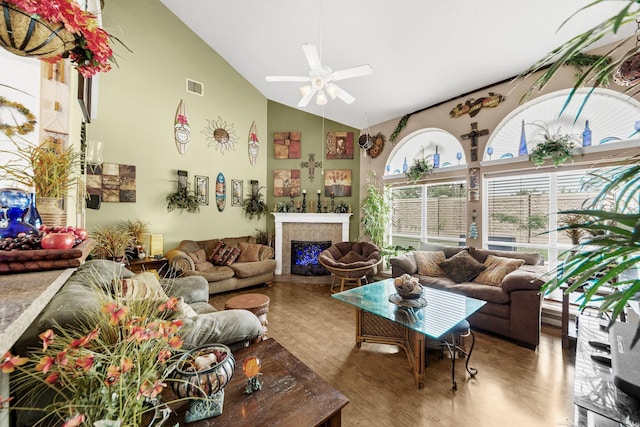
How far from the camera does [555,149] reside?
3035mm

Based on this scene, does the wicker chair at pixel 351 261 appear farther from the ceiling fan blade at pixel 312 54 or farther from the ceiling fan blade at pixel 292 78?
the ceiling fan blade at pixel 312 54

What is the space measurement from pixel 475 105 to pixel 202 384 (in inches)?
182

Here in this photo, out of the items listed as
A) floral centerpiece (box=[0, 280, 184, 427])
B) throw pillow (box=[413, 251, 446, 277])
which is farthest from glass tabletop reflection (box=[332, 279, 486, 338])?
floral centerpiece (box=[0, 280, 184, 427])

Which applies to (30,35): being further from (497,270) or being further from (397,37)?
(497,270)

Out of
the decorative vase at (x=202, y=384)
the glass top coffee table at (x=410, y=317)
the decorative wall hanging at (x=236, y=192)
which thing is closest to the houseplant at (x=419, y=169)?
the glass top coffee table at (x=410, y=317)

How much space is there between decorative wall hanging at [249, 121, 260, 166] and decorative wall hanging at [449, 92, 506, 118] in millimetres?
3765

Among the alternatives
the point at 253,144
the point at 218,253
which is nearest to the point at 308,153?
the point at 253,144

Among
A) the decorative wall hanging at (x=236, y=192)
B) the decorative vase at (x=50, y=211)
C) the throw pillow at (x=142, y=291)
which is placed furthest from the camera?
the decorative wall hanging at (x=236, y=192)

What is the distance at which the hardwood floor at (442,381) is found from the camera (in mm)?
1776

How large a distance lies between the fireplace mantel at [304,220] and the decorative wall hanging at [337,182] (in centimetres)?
56

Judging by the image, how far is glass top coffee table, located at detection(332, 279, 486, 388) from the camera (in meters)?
2.04

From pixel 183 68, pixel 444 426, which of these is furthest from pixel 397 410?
pixel 183 68

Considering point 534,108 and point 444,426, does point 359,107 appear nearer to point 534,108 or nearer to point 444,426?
point 534,108

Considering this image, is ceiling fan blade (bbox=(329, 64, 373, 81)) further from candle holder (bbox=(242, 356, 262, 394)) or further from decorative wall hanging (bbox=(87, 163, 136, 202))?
decorative wall hanging (bbox=(87, 163, 136, 202))
